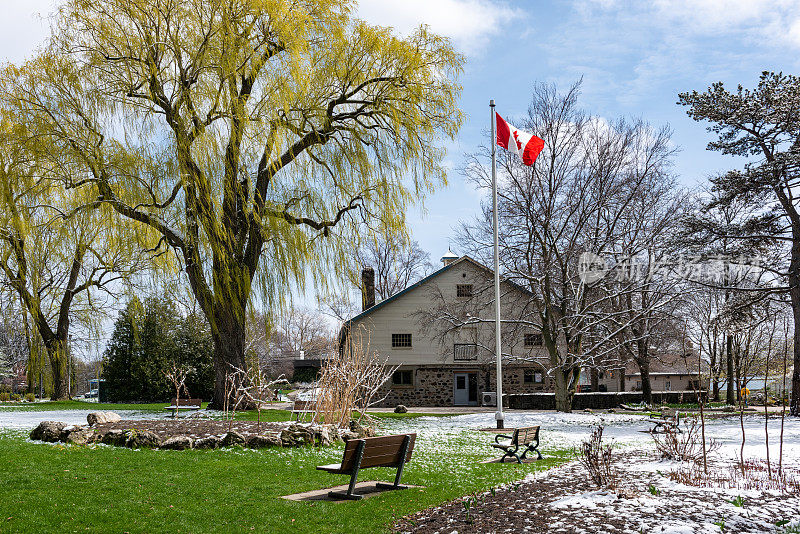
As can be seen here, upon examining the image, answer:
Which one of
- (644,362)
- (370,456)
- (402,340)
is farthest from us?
(402,340)

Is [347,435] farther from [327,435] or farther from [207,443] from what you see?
[207,443]

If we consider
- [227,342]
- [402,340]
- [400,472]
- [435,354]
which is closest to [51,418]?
[227,342]

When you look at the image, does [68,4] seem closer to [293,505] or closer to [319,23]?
[319,23]

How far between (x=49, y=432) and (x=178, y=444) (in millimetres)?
2622

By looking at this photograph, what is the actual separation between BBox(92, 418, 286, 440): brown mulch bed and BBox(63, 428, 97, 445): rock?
344mm

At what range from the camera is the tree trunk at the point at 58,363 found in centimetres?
2877

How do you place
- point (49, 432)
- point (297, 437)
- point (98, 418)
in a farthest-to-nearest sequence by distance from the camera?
point (98, 418)
point (297, 437)
point (49, 432)

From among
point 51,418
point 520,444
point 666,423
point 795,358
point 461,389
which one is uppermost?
point 795,358

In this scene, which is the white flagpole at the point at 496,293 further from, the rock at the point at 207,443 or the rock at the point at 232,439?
the rock at the point at 207,443

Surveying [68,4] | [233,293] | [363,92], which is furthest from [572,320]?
[68,4]

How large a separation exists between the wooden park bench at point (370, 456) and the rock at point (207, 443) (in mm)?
4334

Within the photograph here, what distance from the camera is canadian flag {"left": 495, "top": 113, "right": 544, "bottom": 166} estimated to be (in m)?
20.0

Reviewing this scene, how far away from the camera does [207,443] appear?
473 inches

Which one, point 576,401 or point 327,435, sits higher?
point 327,435
